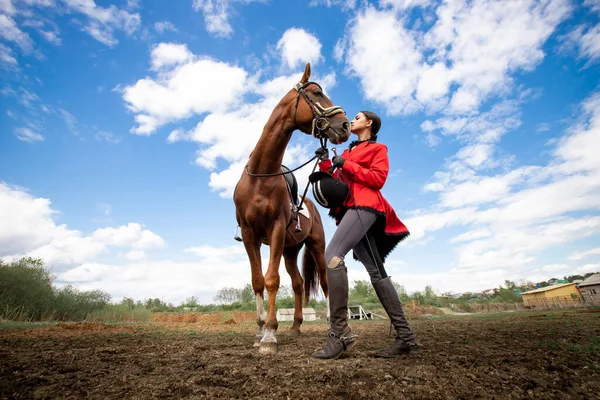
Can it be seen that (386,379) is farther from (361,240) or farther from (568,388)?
(361,240)

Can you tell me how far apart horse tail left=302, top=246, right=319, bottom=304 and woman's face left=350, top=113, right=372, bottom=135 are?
4136 millimetres

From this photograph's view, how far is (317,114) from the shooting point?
11.8 ft

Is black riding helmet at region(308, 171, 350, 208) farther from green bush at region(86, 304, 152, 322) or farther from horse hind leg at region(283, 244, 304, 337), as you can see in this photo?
green bush at region(86, 304, 152, 322)

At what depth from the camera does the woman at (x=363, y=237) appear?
2816 millimetres

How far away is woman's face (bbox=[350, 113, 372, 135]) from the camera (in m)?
3.49

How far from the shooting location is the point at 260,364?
2.49m

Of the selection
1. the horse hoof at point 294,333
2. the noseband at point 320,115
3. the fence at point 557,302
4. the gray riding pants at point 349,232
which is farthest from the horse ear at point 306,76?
the fence at point 557,302

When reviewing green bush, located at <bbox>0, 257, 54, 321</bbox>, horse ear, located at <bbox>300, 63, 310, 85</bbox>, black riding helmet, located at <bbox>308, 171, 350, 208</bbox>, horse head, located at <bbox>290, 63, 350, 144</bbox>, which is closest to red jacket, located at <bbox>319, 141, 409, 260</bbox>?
black riding helmet, located at <bbox>308, 171, 350, 208</bbox>

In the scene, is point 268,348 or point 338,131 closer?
point 268,348

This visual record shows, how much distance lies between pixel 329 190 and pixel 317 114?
107 centimetres

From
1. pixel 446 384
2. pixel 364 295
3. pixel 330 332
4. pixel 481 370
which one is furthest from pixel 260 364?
pixel 364 295

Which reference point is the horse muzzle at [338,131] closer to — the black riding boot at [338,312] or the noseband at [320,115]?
the noseband at [320,115]

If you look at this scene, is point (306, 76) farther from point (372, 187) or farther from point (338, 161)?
point (372, 187)

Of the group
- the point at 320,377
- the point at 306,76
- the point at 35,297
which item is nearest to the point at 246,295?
the point at 35,297
